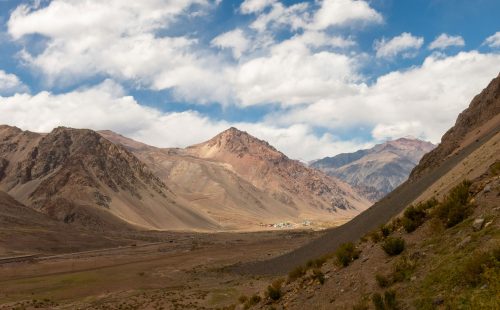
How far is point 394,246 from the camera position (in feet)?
50.1

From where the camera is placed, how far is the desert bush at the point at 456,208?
1438 cm

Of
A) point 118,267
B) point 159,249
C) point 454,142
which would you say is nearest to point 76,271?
point 118,267

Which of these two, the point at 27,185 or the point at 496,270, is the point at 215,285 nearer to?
the point at 496,270

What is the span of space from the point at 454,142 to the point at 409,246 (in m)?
40.0

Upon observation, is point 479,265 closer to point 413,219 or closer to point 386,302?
point 386,302

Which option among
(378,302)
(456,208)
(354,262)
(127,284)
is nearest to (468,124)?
(354,262)

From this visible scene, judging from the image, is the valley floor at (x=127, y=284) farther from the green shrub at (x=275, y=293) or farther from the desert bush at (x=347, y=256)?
the desert bush at (x=347, y=256)

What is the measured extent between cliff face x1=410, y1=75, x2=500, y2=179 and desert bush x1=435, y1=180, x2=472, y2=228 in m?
34.1

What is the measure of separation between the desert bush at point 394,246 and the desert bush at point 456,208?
1.54 meters

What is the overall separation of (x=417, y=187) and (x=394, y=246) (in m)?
26.7

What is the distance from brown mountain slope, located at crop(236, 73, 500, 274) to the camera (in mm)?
35344

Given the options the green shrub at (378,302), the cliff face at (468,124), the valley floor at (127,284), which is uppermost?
the cliff face at (468,124)

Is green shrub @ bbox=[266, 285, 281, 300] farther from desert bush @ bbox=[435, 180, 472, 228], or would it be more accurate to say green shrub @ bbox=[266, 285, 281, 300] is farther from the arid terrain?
desert bush @ bbox=[435, 180, 472, 228]

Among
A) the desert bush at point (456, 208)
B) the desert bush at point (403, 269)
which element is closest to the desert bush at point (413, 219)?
the desert bush at point (456, 208)
